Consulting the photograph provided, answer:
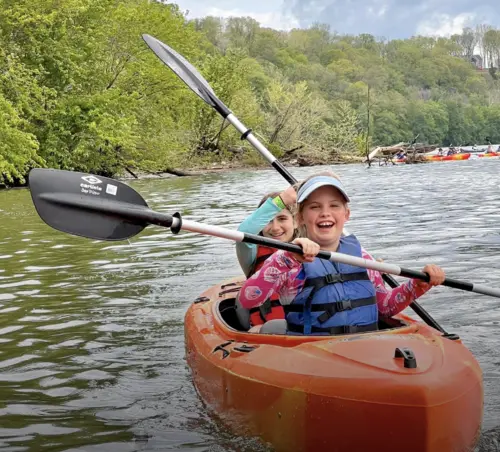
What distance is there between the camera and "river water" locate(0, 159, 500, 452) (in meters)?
3.24

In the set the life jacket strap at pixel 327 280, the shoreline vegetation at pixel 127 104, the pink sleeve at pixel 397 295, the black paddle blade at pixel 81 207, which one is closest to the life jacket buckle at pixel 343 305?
the life jacket strap at pixel 327 280

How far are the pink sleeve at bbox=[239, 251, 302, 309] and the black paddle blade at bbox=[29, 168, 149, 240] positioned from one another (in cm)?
61

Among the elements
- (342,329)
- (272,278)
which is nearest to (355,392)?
(342,329)

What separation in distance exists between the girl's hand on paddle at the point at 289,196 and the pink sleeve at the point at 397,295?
588 mm

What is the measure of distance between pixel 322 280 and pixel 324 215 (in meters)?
0.29

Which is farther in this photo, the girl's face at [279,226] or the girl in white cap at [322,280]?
the girl's face at [279,226]

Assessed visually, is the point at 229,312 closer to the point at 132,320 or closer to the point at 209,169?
the point at 132,320

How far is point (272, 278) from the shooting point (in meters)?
3.20

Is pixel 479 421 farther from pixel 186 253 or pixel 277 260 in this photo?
pixel 186 253

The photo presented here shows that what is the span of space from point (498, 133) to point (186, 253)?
250 ft

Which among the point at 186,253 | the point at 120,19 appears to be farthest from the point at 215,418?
the point at 120,19

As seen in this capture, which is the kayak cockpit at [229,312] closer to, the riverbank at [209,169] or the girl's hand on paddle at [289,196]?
the girl's hand on paddle at [289,196]

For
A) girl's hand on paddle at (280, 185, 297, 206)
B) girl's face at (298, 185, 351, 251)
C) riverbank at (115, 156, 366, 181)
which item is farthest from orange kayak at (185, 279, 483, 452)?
riverbank at (115, 156, 366, 181)

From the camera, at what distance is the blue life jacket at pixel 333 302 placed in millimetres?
3098
